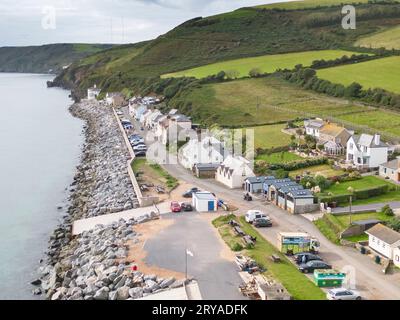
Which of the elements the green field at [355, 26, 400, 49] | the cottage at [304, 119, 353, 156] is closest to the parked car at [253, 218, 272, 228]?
the cottage at [304, 119, 353, 156]

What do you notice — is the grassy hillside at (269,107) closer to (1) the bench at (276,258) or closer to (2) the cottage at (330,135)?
(2) the cottage at (330,135)

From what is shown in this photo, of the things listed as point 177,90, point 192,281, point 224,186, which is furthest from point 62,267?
point 177,90

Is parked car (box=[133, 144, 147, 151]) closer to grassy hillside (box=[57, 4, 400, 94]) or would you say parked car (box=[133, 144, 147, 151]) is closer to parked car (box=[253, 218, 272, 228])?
parked car (box=[253, 218, 272, 228])

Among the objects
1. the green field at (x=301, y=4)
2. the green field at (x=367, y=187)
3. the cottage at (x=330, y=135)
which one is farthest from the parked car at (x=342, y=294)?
the green field at (x=301, y=4)

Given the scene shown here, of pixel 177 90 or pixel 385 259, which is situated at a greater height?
pixel 177 90

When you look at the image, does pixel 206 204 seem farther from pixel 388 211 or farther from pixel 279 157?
pixel 279 157

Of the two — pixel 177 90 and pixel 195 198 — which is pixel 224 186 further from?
pixel 177 90
